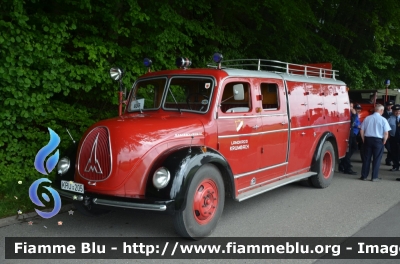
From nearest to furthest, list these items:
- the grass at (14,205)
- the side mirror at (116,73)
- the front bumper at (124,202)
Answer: the front bumper at (124,202), the grass at (14,205), the side mirror at (116,73)

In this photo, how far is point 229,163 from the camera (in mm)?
5637

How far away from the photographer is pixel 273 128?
653cm

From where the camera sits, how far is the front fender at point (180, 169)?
14.9 feet

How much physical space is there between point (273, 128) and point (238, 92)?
1.05 metres

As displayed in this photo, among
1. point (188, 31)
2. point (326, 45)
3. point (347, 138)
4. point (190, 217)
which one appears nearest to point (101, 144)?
point (190, 217)

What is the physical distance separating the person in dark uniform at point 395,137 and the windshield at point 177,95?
6547mm

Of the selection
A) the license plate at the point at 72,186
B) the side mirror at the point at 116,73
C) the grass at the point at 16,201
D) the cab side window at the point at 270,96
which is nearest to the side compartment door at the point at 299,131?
the cab side window at the point at 270,96

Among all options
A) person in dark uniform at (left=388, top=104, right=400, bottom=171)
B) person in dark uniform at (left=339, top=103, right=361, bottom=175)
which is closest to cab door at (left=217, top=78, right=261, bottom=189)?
person in dark uniform at (left=339, top=103, right=361, bottom=175)

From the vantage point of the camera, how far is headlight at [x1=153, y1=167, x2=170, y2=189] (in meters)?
4.59

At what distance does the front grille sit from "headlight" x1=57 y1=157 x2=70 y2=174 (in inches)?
10.2

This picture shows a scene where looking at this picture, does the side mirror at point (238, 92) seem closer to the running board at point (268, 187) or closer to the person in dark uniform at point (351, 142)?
the running board at point (268, 187)

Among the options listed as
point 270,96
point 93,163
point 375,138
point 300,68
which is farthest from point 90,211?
point 375,138

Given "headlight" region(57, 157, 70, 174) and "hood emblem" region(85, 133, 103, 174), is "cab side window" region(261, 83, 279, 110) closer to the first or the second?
"hood emblem" region(85, 133, 103, 174)

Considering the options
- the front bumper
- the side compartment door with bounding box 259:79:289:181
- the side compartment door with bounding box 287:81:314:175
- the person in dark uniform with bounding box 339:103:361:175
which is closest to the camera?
the front bumper
